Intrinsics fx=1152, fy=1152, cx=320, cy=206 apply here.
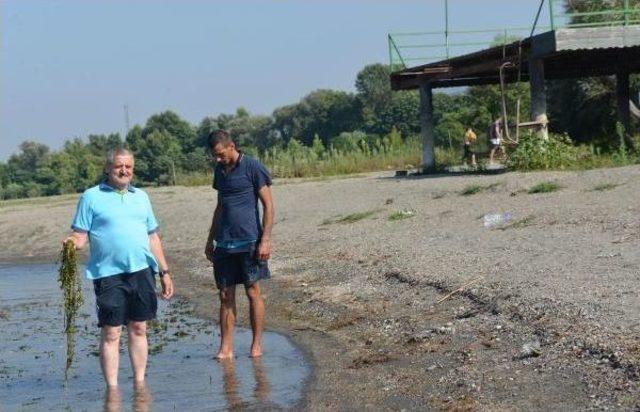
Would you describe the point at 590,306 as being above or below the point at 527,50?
below

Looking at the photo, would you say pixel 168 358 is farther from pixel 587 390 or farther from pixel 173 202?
pixel 173 202

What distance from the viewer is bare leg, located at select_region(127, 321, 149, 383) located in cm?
865

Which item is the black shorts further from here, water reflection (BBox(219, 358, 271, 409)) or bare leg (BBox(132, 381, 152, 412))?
water reflection (BBox(219, 358, 271, 409))

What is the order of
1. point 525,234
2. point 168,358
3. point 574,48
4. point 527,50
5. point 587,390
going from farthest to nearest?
point 527,50 < point 574,48 < point 525,234 < point 168,358 < point 587,390

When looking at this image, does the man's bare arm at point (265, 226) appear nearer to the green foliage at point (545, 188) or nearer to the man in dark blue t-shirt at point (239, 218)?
the man in dark blue t-shirt at point (239, 218)

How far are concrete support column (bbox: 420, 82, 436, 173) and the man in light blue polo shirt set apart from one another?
22597mm

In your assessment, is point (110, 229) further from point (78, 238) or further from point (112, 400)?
point (112, 400)

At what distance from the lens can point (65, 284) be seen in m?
8.62

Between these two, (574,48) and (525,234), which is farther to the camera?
(574,48)

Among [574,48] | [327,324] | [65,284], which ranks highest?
[574,48]

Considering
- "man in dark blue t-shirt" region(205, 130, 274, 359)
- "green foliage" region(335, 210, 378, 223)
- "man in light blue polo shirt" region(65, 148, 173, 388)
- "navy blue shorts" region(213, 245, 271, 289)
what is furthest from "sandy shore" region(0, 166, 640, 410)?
"man in light blue polo shirt" region(65, 148, 173, 388)

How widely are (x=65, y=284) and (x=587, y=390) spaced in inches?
156

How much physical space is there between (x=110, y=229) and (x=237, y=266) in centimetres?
161

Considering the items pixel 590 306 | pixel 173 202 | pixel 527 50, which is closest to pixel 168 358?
pixel 590 306
